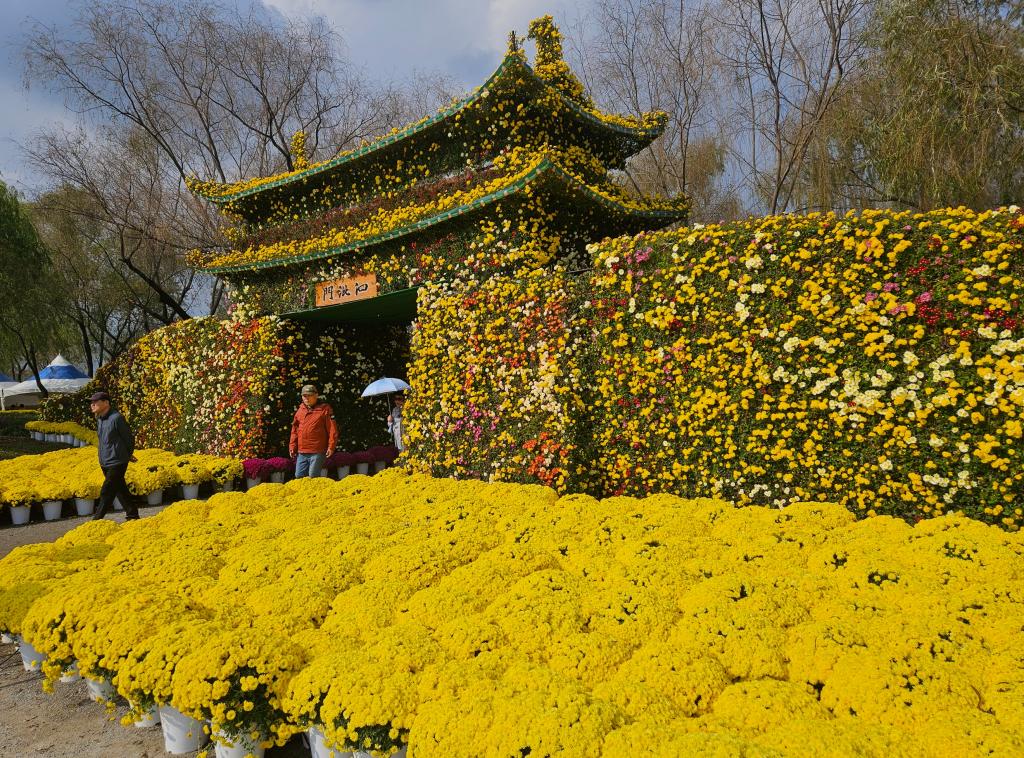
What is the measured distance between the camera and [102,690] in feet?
11.4

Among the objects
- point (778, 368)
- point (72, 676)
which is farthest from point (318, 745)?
point (778, 368)

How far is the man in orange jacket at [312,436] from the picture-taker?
830 centimetres

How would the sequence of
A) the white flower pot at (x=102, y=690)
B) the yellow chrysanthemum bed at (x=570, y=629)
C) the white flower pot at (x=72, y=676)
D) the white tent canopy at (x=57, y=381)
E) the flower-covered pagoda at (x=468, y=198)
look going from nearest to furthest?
the yellow chrysanthemum bed at (x=570, y=629) < the white flower pot at (x=102, y=690) < the white flower pot at (x=72, y=676) < the flower-covered pagoda at (x=468, y=198) < the white tent canopy at (x=57, y=381)

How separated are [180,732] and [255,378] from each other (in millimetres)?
9769

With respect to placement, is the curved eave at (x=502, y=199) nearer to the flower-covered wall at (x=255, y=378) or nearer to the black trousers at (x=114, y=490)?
the flower-covered wall at (x=255, y=378)

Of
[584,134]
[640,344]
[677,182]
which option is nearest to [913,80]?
[584,134]

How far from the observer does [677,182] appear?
1888cm

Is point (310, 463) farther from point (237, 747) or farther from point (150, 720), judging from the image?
point (237, 747)

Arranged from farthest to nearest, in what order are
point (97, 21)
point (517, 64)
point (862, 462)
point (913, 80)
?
point (97, 21), point (913, 80), point (517, 64), point (862, 462)

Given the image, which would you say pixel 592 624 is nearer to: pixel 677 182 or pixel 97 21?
pixel 677 182

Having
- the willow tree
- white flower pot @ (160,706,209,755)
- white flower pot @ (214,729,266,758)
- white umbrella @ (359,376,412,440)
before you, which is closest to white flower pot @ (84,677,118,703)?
white flower pot @ (160,706,209,755)

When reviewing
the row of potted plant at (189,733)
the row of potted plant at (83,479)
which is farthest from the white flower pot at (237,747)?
the row of potted plant at (83,479)

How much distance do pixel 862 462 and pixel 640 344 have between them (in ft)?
8.05

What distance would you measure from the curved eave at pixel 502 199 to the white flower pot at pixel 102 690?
23.2 ft
